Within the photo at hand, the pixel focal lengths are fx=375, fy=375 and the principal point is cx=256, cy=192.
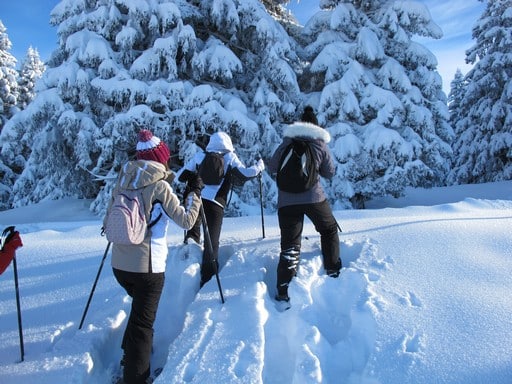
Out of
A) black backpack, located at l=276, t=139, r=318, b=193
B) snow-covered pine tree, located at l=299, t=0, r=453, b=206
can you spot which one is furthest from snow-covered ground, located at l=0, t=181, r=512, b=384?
snow-covered pine tree, located at l=299, t=0, r=453, b=206

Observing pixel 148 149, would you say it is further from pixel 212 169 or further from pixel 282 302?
pixel 282 302

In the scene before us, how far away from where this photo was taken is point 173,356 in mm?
3041

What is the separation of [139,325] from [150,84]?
8.09m

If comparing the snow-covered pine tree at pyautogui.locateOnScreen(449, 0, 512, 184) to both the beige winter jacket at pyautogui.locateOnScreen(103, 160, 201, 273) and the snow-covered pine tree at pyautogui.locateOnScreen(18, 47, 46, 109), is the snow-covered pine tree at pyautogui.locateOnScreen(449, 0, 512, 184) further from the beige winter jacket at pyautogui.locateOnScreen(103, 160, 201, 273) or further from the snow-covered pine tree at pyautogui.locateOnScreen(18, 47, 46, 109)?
the snow-covered pine tree at pyautogui.locateOnScreen(18, 47, 46, 109)

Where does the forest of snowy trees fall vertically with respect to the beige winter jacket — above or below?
above

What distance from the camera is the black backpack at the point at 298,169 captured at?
153 inches

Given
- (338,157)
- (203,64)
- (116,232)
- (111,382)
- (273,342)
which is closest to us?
(116,232)

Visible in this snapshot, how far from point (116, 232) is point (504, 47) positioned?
67.8 ft

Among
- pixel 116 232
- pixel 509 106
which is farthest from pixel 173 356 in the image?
pixel 509 106

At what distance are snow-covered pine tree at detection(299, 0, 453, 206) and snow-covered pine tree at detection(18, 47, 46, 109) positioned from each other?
21881mm

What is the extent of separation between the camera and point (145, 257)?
9.27 feet

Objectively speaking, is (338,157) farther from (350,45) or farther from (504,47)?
(504,47)

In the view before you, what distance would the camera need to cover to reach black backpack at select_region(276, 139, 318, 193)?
388 cm

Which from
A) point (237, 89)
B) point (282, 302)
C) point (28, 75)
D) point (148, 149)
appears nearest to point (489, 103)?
point (237, 89)
